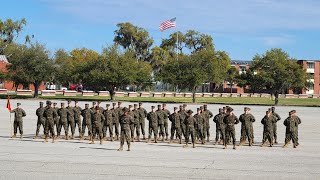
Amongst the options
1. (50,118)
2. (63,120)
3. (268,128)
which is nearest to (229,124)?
(268,128)

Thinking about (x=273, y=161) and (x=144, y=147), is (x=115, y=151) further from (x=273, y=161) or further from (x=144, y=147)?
(x=273, y=161)

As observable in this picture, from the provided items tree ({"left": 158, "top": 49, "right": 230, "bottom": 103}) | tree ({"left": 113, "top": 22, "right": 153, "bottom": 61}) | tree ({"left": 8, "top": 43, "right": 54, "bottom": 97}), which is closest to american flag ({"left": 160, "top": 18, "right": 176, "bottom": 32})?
tree ({"left": 158, "top": 49, "right": 230, "bottom": 103})

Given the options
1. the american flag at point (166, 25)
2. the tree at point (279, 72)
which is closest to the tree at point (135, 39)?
the american flag at point (166, 25)

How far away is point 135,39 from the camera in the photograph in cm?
11500

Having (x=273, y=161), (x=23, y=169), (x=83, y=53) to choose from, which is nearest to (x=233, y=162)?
(x=273, y=161)

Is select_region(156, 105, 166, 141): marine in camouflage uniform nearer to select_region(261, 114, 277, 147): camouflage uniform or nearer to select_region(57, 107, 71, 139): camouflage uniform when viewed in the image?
select_region(57, 107, 71, 139): camouflage uniform

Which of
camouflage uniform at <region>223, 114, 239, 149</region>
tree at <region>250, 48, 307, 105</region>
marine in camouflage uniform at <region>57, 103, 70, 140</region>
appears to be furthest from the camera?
tree at <region>250, 48, 307, 105</region>

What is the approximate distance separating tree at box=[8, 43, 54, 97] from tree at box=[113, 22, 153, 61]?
4970 cm

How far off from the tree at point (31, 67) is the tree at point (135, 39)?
163ft

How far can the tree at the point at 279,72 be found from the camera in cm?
6238

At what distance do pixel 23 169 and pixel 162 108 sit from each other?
395 inches

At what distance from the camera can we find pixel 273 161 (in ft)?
54.7

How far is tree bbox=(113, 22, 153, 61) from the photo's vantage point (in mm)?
114000

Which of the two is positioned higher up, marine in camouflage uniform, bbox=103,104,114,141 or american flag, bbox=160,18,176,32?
american flag, bbox=160,18,176,32
